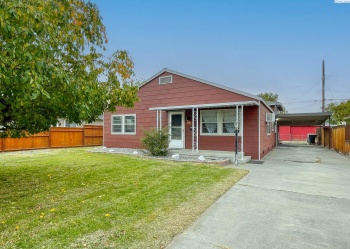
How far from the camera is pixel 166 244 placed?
2701 mm

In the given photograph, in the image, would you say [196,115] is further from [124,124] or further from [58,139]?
[58,139]

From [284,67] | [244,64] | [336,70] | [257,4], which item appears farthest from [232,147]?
[336,70]

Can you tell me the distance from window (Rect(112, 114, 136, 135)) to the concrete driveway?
355 inches

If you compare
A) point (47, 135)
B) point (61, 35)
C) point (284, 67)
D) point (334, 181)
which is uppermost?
point (284, 67)

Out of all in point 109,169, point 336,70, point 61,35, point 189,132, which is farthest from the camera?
point 336,70

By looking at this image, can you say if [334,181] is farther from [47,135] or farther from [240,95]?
[47,135]

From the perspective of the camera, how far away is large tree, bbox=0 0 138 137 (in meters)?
2.82

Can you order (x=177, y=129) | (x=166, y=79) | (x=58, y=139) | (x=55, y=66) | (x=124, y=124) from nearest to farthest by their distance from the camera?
(x=55, y=66) < (x=177, y=129) < (x=166, y=79) < (x=124, y=124) < (x=58, y=139)

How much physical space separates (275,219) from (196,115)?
809cm

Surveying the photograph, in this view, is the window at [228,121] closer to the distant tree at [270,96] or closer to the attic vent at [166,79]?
the attic vent at [166,79]

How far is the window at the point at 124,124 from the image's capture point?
45.3ft

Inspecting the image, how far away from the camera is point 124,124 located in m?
14.1

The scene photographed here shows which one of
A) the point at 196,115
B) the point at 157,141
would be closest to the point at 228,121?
the point at 196,115

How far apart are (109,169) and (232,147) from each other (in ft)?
18.9
